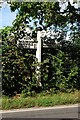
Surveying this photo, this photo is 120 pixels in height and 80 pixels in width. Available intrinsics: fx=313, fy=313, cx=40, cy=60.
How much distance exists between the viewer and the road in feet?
24.5

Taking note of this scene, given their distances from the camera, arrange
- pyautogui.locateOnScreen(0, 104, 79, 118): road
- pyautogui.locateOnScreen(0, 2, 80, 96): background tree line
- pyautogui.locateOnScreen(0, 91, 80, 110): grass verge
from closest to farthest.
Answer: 1. pyautogui.locateOnScreen(0, 104, 79, 118): road
2. pyautogui.locateOnScreen(0, 91, 80, 110): grass verge
3. pyautogui.locateOnScreen(0, 2, 80, 96): background tree line

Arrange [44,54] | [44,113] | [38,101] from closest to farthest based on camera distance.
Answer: [44,113]
[38,101]
[44,54]

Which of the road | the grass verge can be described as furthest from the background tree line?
the road

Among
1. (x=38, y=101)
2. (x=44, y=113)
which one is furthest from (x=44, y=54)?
(x=44, y=113)

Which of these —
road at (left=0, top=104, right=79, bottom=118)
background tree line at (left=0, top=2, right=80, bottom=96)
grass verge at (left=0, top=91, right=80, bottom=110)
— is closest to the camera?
road at (left=0, top=104, right=79, bottom=118)

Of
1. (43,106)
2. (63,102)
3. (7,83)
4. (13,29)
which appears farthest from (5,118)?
(13,29)

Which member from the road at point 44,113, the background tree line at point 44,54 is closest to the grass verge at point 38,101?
the road at point 44,113

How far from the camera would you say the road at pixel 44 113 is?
24.5ft

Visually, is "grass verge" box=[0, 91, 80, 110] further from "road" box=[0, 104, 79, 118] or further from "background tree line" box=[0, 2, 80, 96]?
"background tree line" box=[0, 2, 80, 96]

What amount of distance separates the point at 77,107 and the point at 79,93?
190cm

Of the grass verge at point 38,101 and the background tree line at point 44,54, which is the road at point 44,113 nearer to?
the grass verge at point 38,101

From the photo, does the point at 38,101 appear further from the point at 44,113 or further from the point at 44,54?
the point at 44,54

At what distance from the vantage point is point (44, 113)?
798 centimetres

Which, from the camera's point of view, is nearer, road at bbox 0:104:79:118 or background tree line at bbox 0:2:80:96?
road at bbox 0:104:79:118
